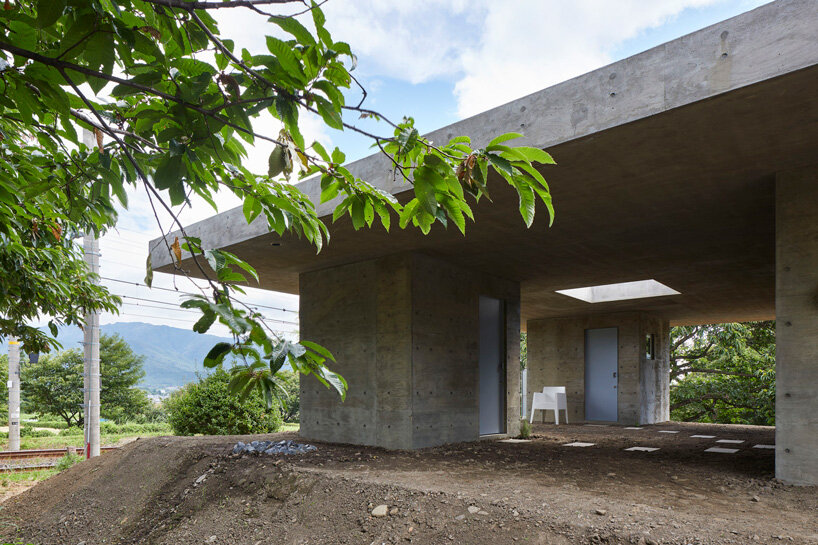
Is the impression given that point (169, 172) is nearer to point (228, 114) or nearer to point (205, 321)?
point (228, 114)

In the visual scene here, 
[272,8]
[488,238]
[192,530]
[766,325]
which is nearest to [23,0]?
[272,8]

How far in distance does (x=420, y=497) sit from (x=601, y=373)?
9.94 m

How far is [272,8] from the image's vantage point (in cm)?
133

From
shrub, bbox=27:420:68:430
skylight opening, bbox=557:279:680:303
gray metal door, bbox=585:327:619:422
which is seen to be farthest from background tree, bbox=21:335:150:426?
skylight opening, bbox=557:279:680:303

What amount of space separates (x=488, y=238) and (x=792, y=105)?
3680 mm

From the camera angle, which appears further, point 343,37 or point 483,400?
point 483,400

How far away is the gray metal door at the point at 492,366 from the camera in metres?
8.95

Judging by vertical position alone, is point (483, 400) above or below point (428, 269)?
below

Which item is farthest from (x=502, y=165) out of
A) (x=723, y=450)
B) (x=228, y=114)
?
(x=723, y=450)

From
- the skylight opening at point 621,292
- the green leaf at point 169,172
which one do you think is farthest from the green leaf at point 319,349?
the skylight opening at point 621,292

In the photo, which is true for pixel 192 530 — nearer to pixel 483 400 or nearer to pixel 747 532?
pixel 747 532

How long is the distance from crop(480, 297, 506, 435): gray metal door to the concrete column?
15.5ft

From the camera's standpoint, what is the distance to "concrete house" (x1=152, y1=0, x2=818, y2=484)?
3670 millimetres

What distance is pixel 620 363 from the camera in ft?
42.5
